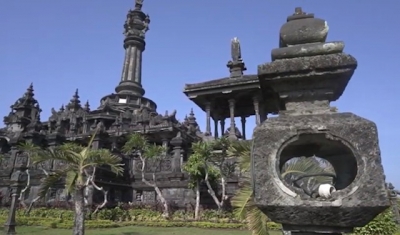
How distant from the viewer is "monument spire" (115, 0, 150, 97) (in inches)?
1532

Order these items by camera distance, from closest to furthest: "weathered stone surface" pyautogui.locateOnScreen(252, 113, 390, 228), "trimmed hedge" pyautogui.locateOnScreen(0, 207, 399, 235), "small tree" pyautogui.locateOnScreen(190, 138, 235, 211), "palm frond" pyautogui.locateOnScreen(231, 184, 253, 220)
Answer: "weathered stone surface" pyautogui.locateOnScreen(252, 113, 390, 228) < "palm frond" pyautogui.locateOnScreen(231, 184, 253, 220) < "trimmed hedge" pyautogui.locateOnScreen(0, 207, 399, 235) < "small tree" pyautogui.locateOnScreen(190, 138, 235, 211)

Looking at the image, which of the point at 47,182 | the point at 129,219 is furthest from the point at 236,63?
the point at 47,182

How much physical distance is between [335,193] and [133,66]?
4028 cm

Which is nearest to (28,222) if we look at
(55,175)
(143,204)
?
(143,204)

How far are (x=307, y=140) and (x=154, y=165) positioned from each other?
62.8 ft

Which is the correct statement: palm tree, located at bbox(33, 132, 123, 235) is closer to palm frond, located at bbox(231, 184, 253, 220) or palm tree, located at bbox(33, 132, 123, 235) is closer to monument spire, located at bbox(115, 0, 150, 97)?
palm frond, located at bbox(231, 184, 253, 220)

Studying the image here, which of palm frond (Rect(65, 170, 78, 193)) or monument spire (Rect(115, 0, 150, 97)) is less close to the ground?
monument spire (Rect(115, 0, 150, 97))

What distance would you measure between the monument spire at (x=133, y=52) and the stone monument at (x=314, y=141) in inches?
1433

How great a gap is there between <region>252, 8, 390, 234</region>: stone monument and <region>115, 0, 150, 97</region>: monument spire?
36410mm

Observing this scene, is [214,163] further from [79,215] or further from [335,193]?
[335,193]

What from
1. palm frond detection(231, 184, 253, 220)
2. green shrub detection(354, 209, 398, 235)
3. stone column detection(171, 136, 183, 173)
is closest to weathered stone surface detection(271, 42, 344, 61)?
palm frond detection(231, 184, 253, 220)

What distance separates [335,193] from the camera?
90.2 inches

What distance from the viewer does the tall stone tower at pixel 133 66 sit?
37.6 meters

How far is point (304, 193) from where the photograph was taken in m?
2.41
